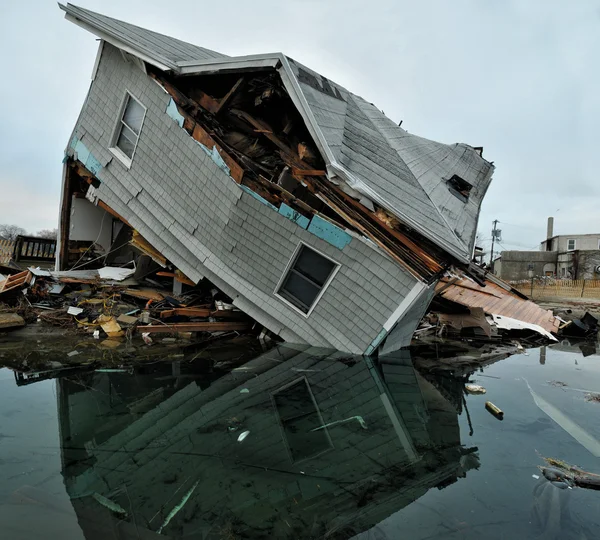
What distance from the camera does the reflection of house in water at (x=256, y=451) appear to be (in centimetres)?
302

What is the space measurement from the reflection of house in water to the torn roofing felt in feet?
11.8

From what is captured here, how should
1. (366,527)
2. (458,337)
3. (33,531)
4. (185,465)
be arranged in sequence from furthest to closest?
(458,337) → (185,465) → (366,527) → (33,531)

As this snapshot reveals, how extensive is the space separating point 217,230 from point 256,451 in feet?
19.6

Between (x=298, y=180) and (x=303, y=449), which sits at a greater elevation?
(x=298, y=180)

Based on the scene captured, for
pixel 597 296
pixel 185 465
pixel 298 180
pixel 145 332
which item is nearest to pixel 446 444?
pixel 185 465

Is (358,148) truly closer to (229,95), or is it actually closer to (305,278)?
(229,95)

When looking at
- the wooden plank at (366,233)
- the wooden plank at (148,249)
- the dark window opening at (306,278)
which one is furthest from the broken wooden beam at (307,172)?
the wooden plank at (148,249)

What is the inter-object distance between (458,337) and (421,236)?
5.63m

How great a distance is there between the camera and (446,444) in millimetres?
4496

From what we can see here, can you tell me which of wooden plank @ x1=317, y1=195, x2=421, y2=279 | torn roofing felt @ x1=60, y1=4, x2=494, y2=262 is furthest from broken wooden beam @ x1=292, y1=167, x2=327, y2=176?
wooden plank @ x1=317, y1=195, x2=421, y2=279

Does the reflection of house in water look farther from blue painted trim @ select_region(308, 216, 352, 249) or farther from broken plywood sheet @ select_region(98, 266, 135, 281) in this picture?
broken plywood sheet @ select_region(98, 266, 135, 281)

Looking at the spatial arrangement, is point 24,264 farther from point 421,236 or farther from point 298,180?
point 421,236

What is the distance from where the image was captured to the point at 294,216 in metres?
8.26

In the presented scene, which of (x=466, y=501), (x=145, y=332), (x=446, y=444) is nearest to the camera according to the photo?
(x=466, y=501)
